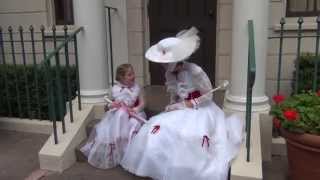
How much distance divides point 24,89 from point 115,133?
7.33 feet

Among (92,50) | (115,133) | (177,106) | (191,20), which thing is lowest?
(115,133)

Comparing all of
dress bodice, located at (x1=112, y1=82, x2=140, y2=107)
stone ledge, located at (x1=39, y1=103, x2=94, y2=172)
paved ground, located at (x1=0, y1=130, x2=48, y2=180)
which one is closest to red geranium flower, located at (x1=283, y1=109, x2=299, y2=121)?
dress bodice, located at (x1=112, y1=82, x2=140, y2=107)

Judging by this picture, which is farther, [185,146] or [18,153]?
[18,153]

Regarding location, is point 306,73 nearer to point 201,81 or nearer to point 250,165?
point 201,81

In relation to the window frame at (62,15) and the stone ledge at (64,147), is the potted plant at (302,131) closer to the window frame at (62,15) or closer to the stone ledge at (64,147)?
the stone ledge at (64,147)

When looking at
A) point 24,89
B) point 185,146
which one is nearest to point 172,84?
point 185,146

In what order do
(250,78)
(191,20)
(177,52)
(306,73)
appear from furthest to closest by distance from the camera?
(191,20), (306,73), (177,52), (250,78)

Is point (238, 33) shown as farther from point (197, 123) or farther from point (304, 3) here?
point (304, 3)

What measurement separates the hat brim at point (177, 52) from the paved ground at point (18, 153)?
1.76 m

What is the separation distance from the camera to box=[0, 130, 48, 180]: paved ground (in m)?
4.32

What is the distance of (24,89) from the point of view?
18.8 feet

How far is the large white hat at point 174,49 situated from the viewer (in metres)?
3.78

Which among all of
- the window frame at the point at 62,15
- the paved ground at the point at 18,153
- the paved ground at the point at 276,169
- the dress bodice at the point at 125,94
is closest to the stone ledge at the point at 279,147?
the paved ground at the point at 276,169

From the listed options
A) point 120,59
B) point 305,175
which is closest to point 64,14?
point 120,59
